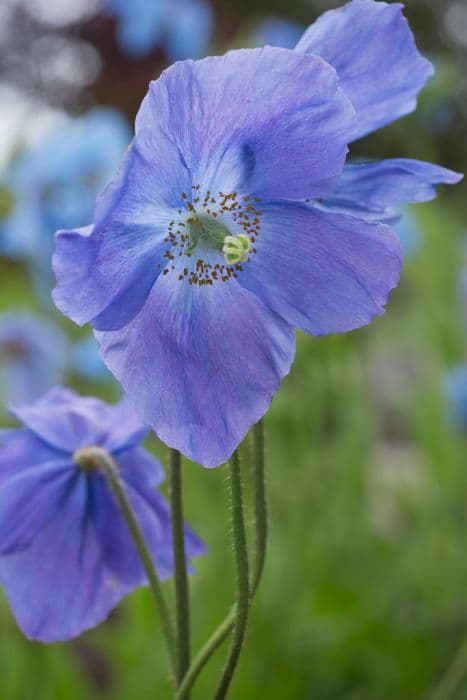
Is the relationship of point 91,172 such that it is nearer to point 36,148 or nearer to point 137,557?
point 36,148

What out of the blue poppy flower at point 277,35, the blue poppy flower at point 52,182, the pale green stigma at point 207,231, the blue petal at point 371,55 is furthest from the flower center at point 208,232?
the blue poppy flower at point 277,35

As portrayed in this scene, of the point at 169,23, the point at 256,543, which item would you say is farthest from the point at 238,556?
the point at 169,23

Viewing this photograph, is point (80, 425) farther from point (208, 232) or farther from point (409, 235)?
point (409, 235)

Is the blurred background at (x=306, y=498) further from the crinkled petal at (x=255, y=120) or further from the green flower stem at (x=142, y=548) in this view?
the crinkled petal at (x=255, y=120)

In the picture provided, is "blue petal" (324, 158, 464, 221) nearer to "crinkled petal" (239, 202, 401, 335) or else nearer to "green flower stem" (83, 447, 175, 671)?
"crinkled petal" (239, 202, 401, 335)

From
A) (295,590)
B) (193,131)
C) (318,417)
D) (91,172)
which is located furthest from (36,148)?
(193,131)

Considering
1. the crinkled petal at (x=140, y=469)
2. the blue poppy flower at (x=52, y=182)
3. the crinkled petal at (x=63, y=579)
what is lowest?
the blue poppy flower at (x=52, y=182)
